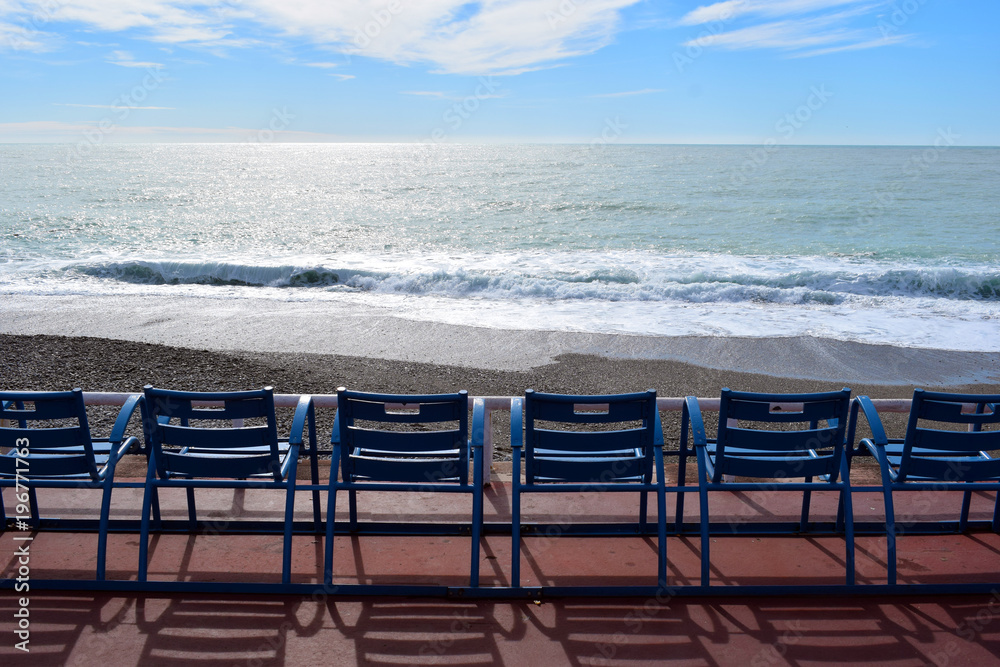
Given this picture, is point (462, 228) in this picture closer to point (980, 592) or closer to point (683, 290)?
point (683, 290)

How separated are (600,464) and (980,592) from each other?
2.04 metres

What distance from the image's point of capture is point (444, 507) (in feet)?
15.5

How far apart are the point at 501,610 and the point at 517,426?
90 centimetres

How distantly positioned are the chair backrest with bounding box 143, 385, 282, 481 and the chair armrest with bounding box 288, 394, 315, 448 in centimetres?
10

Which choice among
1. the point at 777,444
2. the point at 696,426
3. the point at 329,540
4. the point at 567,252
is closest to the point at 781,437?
the point at 777,444

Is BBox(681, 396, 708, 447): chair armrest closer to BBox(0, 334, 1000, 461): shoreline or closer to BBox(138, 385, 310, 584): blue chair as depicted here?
BBox(138, 385, 310, 584): blue chair

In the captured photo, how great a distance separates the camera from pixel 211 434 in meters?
3.66

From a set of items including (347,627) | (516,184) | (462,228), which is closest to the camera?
(347,627)

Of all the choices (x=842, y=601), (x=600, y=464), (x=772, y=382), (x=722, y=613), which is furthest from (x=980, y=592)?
(x=772, y=382)

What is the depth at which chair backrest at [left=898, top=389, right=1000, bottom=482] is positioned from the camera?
364cm

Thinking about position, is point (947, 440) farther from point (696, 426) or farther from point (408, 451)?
point (408, 451)

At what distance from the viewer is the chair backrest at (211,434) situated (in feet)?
11.8

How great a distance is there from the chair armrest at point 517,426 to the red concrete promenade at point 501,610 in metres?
0.76

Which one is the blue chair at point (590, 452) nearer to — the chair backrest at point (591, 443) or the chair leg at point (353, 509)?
the chair backrest at point (591, 443)
